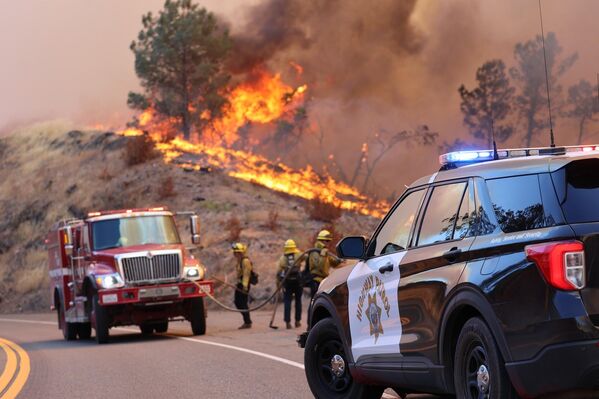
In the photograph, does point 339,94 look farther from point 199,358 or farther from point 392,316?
point 392,316

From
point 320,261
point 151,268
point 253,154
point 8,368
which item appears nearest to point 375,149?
point 253,154

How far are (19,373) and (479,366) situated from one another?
31.7 ft

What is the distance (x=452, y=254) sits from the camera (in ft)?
23.3

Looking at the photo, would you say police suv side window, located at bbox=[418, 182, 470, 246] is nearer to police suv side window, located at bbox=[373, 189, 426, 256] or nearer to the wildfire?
police suv side window, located at bbox=[373, 189, 426, 256]

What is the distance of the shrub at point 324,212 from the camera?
43.3 meters

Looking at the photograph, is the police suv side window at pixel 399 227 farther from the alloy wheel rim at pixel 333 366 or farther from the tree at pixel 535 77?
the tree at pixel 535 77

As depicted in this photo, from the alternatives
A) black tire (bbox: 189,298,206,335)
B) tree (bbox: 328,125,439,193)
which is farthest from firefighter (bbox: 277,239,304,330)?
tree (bbox: 328,125,439,193)

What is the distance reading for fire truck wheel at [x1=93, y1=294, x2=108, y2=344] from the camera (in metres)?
20.9

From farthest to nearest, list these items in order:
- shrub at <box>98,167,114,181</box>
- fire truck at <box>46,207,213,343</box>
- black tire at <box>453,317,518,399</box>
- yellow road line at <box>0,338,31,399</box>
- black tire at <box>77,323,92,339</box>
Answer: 1. shrub at <box>98,167,114,181</box>
2. black tire at <box>77,323,92,339</box>
3. fire truck at <box>46,207,213,343</box>
4. yellow road line at <box>0,338,31,399</box>
5. black tire at <box>453,317,518,399</box>

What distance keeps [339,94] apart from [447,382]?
57.4 metres

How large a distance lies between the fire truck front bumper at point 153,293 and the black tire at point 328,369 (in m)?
11.7

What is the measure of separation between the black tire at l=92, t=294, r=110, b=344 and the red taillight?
15.6 metres

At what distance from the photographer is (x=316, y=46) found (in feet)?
213

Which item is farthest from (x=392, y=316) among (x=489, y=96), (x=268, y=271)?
(x=489, y=96)
